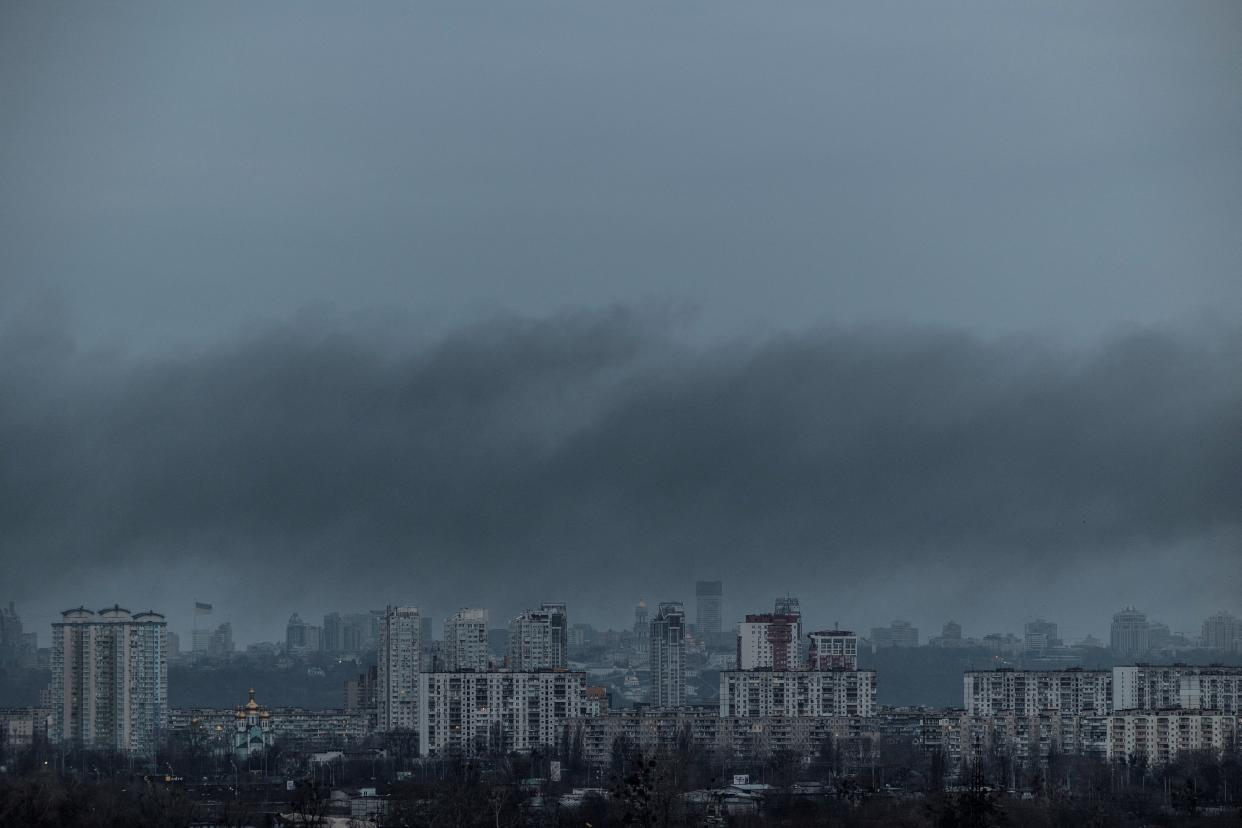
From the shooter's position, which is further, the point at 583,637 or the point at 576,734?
the point at 583,637

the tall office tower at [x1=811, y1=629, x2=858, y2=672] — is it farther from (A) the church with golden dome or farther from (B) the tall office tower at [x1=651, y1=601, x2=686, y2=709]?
(A) the church with golden dome

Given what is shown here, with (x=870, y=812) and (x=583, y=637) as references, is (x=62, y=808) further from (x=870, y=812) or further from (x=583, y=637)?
(x=583, y=637)

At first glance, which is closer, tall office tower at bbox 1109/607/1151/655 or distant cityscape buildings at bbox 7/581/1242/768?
distant cityscape buildings at bbox 7/581/1242/768

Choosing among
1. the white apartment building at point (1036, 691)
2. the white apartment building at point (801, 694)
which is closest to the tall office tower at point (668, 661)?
the white apartment building at point (801, 694)

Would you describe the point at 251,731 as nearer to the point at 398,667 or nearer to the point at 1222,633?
the point at 398,667

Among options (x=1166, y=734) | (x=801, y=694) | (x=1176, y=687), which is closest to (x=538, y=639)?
(x=801, y=694)

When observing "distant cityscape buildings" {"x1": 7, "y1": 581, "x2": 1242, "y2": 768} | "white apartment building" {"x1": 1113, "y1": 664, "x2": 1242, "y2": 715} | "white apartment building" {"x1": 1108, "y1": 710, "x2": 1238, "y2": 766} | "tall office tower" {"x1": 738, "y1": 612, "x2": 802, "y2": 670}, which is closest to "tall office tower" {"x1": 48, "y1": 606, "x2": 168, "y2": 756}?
"distant cityscape buildings" {"x1": 7, "y1": 581, "x2": 1242, "y2": 768}

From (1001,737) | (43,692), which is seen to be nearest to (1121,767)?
(1001,737)
